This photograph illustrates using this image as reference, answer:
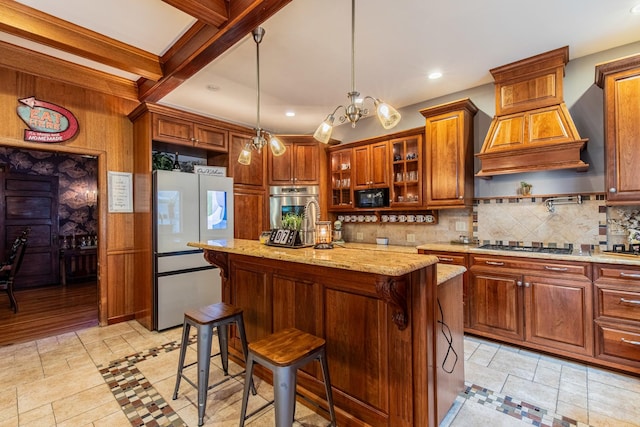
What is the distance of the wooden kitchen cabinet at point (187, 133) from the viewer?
3535 millimetres

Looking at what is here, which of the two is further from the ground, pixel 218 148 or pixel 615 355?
pixel 218 148

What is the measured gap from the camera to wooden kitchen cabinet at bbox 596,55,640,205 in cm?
250

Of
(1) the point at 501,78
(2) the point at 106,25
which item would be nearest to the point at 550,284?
(1) the point at 501,78

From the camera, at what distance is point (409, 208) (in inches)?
158

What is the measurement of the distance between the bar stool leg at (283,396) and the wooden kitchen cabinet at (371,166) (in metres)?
3.19

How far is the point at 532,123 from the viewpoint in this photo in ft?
9.77

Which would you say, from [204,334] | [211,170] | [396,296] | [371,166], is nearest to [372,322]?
[396,296]

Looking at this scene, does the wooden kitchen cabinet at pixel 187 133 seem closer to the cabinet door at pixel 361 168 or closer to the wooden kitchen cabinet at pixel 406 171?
the cabinet door at pixel 361 168

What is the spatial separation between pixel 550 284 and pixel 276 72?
337 centimetres

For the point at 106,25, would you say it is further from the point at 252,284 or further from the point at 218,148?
the point at 252,284

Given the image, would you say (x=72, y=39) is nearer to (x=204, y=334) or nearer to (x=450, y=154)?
(x=204, y=334)

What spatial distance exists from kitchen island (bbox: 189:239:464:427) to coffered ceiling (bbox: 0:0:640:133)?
1761mm

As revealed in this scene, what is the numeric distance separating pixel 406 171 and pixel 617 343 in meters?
2.61

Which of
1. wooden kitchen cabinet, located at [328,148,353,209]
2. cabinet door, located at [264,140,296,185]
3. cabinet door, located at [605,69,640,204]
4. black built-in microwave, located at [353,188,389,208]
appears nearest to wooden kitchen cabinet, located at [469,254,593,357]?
cabinet door, located at [605,69,640,204]
